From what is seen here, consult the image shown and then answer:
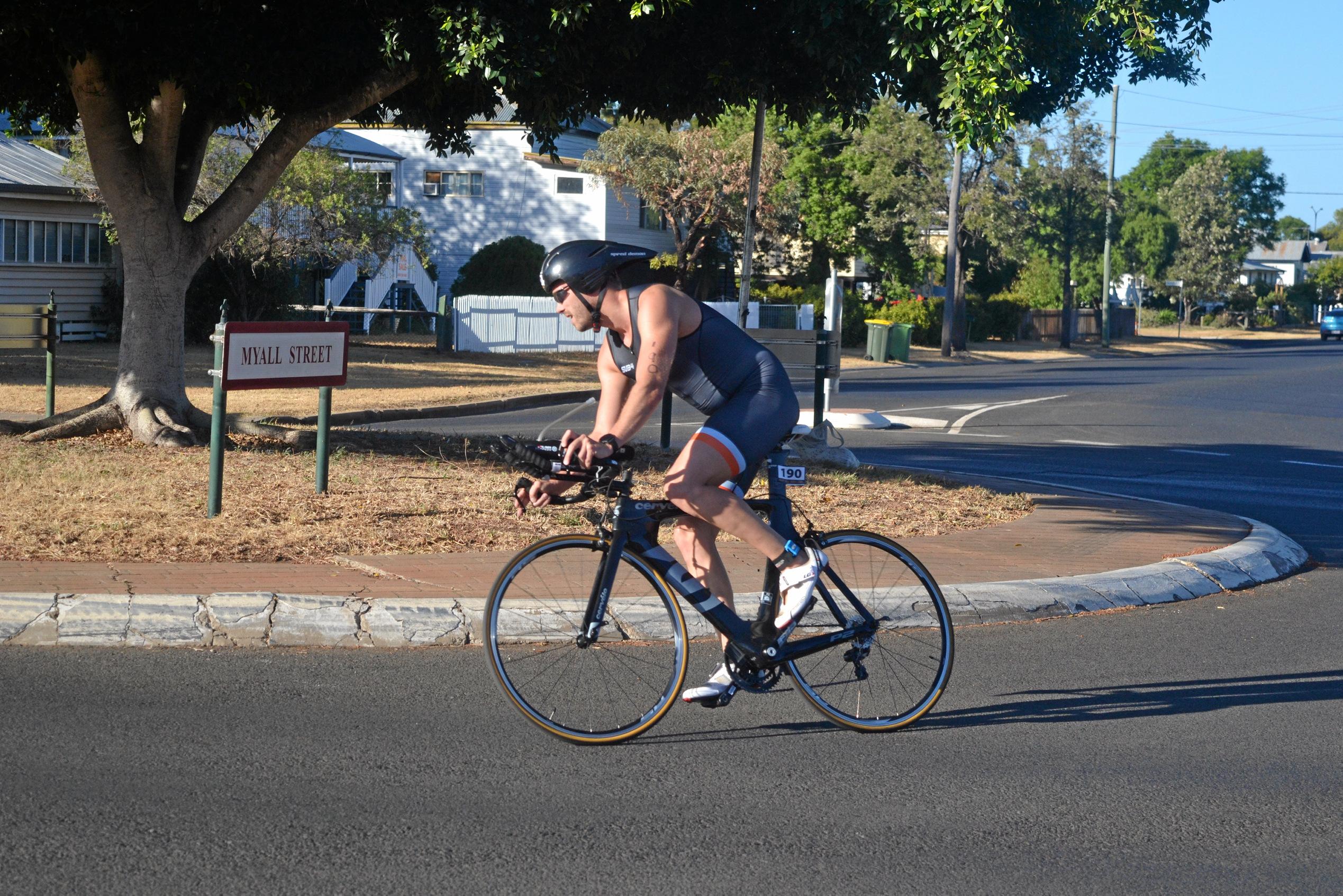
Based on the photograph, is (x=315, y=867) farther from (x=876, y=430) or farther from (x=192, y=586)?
(x=876, y=430)

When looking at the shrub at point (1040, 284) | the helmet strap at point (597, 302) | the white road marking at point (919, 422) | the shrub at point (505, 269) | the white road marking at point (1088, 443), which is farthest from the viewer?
the shrub at point (1040, 284)

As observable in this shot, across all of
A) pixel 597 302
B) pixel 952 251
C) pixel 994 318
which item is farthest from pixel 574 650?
pixel 994 318

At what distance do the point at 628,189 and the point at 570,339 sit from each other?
10.8m

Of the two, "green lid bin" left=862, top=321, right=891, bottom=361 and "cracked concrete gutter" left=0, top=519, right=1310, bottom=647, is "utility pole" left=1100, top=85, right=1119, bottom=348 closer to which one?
"green lid bin" left=862, top=321, right=891, bottom=361

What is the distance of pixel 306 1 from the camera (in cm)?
1097

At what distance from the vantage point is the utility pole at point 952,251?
42.0 m

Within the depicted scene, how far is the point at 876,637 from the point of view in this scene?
17.5ft

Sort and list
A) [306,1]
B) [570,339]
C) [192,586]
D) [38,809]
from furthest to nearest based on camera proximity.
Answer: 1. [570,339]
2. [306,1]
3. [192,586]
4. [38,809]

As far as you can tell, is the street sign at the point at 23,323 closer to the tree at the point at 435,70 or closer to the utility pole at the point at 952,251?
the tree at the point at 435,70

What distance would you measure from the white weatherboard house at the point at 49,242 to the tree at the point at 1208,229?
194 feet

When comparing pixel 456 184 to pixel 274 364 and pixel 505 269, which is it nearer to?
pixel 505 269

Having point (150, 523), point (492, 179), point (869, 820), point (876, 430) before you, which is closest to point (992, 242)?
point (492, 179)

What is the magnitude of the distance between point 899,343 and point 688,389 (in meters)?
35.0

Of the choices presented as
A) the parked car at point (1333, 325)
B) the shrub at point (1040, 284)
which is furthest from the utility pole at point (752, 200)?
the parked car at point (1333, 325)
